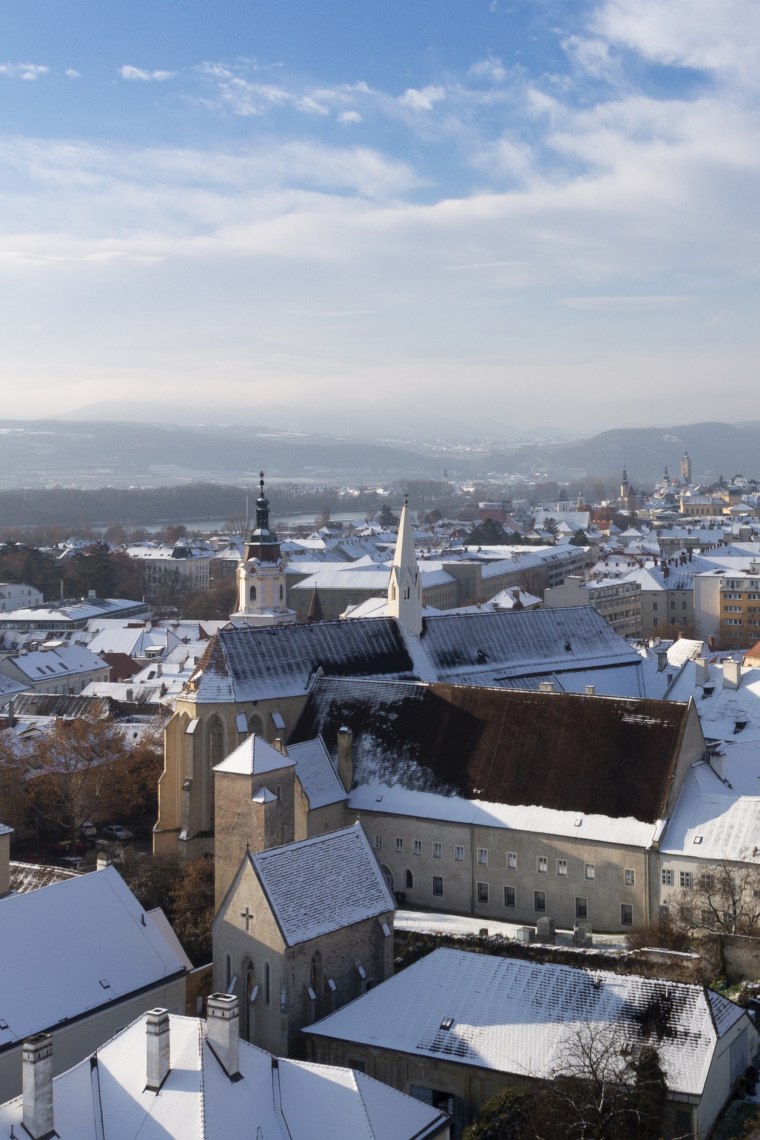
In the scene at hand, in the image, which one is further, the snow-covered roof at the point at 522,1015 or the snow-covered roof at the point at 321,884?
the snow-covered roof at the point at 321,884

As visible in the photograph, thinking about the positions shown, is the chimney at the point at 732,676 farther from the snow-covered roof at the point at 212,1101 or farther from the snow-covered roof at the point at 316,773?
the snow-covered roof at the point at 212,1101

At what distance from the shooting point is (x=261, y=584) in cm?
7238

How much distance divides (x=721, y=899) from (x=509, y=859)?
801 cm

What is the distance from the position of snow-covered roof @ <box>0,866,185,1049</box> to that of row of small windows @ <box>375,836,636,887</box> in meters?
14.5

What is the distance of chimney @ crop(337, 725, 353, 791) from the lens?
168ft

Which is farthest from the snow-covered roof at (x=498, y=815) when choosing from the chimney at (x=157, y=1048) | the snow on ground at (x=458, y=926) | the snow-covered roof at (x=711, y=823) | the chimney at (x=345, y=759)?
the chimney at (x=157, y=1048)

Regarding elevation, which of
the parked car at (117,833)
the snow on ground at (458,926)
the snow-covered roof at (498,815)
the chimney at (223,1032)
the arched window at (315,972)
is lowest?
the parked car at (117,833)

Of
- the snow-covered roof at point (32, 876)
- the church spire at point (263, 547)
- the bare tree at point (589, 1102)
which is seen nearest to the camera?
the bare tree at point (589, 1102)

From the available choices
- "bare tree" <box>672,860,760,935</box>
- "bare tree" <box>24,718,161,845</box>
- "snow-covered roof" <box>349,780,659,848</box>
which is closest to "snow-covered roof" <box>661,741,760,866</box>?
"bare tree" <box>672,860,760,935</box>

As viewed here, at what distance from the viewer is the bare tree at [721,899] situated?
1602 inches

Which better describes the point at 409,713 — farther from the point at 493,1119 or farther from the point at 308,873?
the point at 493,1119

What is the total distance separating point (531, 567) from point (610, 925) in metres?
128

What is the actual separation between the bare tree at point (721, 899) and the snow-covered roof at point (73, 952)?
17.0 metres

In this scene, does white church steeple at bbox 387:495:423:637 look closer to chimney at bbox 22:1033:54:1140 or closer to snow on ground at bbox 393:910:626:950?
snow on ground at bbox 393:910:626:950
